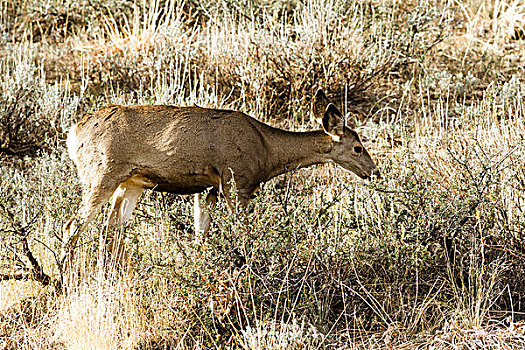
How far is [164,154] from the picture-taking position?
6957 millimetres

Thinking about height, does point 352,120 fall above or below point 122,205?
below

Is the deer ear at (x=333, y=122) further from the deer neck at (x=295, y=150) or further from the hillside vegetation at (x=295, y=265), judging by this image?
the hillside vegetation at (x=295, y=265)

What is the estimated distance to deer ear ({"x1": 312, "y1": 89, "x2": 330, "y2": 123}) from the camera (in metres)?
7.73

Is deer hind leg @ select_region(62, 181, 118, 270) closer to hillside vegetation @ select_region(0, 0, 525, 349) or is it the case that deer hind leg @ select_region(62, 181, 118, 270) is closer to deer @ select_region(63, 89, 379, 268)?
deer @ select_region(63, 89, 379, 268)

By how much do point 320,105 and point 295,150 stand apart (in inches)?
22.1

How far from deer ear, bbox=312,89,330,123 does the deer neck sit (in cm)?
19

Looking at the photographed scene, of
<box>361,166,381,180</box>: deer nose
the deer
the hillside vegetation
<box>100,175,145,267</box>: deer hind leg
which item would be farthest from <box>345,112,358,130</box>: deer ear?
<box>100,175,145,267</box>: deer hind leg

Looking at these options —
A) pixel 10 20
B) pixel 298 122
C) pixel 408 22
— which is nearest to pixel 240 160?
pixel 298 122

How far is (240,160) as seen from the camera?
7.12 meters

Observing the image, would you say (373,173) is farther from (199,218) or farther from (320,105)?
(199,218)

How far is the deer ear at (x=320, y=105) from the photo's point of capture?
7734 millimetres

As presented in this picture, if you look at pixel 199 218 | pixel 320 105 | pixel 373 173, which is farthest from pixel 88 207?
pixel 373 173

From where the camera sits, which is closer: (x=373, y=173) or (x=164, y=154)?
(x=164, y=154)

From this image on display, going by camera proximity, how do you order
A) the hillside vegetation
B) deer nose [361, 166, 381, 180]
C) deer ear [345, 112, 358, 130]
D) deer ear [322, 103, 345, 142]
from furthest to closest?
deer ear [345, 112, 358, 130] < deer nose [361, 166, 381, 180] < deer ear [322, 103, 345, 142] < the hillside vegetation
